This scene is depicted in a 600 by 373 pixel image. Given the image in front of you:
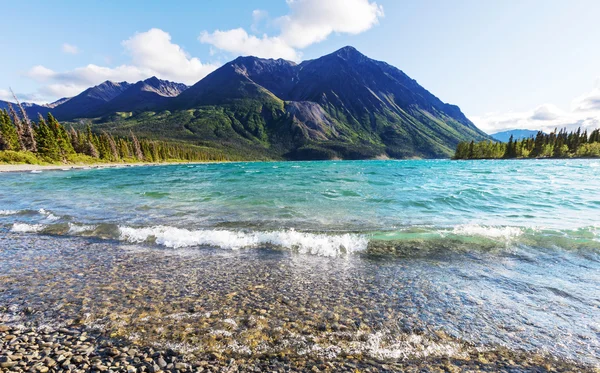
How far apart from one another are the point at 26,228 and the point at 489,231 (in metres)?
25.9

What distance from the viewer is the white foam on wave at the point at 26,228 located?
50.5 feet

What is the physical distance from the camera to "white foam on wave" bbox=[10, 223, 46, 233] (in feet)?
50.5

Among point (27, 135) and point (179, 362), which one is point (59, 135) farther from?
point (179, 362)

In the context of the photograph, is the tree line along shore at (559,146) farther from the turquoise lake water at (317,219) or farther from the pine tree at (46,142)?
the pine tree at (46,142)

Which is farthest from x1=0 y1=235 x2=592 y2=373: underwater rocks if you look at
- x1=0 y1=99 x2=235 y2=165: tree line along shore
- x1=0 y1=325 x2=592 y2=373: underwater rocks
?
x1=0 y1=99 x2=235 y2=165: tree line along shore

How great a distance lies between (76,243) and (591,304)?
19.4m

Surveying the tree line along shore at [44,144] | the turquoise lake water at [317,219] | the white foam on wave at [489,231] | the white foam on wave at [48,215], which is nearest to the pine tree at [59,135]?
the tree line along shore at [44,144]

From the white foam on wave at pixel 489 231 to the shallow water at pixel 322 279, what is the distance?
102mm

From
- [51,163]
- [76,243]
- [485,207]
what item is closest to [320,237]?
[76,243]

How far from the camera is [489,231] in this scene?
15070 millimetres

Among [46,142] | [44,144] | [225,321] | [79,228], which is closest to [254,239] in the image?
[225,321]

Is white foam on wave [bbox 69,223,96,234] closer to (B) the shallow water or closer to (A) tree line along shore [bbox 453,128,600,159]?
(B) the shallow water

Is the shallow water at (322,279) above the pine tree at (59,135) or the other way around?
the other way around

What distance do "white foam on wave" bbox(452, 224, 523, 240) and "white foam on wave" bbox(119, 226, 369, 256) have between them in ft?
19.5
